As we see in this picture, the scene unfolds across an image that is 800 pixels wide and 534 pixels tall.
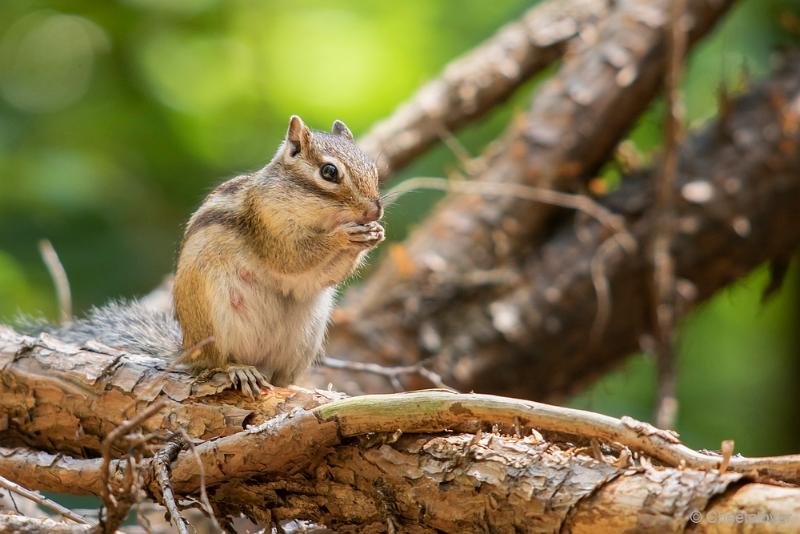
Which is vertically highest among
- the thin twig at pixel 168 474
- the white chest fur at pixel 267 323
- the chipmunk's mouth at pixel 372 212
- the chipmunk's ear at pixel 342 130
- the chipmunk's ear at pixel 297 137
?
the chipmunk's ear at pixel 342 130

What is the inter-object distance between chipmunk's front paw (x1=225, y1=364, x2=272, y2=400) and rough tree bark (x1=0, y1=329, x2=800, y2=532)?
0.04m

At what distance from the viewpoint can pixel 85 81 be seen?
6.14 meters

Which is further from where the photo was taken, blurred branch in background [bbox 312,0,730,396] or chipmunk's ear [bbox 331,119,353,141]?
blurred branch in background [bbox 312,0,730,396]

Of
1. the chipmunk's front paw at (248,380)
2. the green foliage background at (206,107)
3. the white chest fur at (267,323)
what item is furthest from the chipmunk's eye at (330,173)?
the green foliage background at (206,107)

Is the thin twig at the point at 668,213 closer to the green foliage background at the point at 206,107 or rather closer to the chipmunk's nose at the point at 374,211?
the green foliage background at the point at 206,107

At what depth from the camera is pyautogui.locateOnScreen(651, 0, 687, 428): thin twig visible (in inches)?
186

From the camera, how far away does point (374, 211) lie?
10.3 ft

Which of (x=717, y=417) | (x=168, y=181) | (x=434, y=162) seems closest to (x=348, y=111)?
(x=434, y=162)

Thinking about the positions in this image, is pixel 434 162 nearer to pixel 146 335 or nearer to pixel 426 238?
pixel 426 238

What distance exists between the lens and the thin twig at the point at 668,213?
472cm

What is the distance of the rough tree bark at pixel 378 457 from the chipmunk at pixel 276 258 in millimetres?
313

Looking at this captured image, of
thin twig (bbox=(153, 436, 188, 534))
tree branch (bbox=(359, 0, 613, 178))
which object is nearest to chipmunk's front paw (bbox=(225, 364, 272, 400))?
thin twig (bbox=(153, 436, 188, 534))

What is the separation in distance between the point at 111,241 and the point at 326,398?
11.6 ft

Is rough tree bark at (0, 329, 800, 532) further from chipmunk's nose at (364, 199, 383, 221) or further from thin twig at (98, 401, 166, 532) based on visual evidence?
chipmunk's nose at (364, 199, 383, 221)
